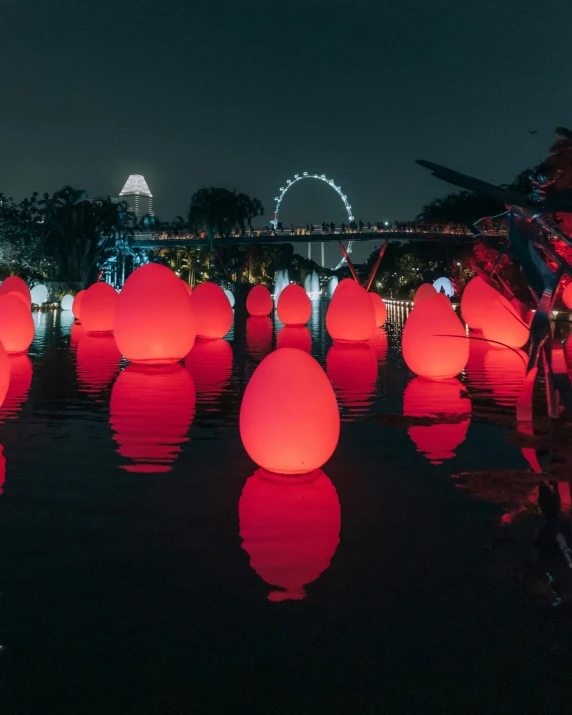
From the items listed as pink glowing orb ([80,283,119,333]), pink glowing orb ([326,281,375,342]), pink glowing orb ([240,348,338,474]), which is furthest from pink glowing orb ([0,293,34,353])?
pink glowing orb ([240,348,338,474])

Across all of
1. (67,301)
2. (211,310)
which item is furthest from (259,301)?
(67,301)

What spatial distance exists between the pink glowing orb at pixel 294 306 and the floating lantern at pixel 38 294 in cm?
2934

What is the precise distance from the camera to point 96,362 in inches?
707

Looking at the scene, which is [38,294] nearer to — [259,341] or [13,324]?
[259,341]

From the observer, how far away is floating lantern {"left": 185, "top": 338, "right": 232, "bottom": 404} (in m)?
13.0

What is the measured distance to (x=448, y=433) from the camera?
923 centimetres

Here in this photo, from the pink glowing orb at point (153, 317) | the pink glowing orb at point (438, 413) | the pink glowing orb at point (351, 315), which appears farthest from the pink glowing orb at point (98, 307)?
the pink glowing orb at point (438, 413)

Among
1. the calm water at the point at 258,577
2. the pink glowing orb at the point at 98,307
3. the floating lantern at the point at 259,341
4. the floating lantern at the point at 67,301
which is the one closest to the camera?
the calm water at the point at 258,577

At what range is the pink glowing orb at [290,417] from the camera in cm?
670

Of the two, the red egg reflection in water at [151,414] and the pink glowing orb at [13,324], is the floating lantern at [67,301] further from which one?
the red egg reflection in water at [151,414]

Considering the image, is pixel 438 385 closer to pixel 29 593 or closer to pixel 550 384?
pixel 550 384

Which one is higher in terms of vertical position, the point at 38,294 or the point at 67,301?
the point at 38,294

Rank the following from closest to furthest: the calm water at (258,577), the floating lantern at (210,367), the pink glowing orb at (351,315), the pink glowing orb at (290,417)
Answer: the calm water at (258,577), the pink glowing orb at (290,417), the floating lantern at (210,367), the pink glowing orb at (351,315)

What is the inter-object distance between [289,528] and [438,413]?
18.8 feet
